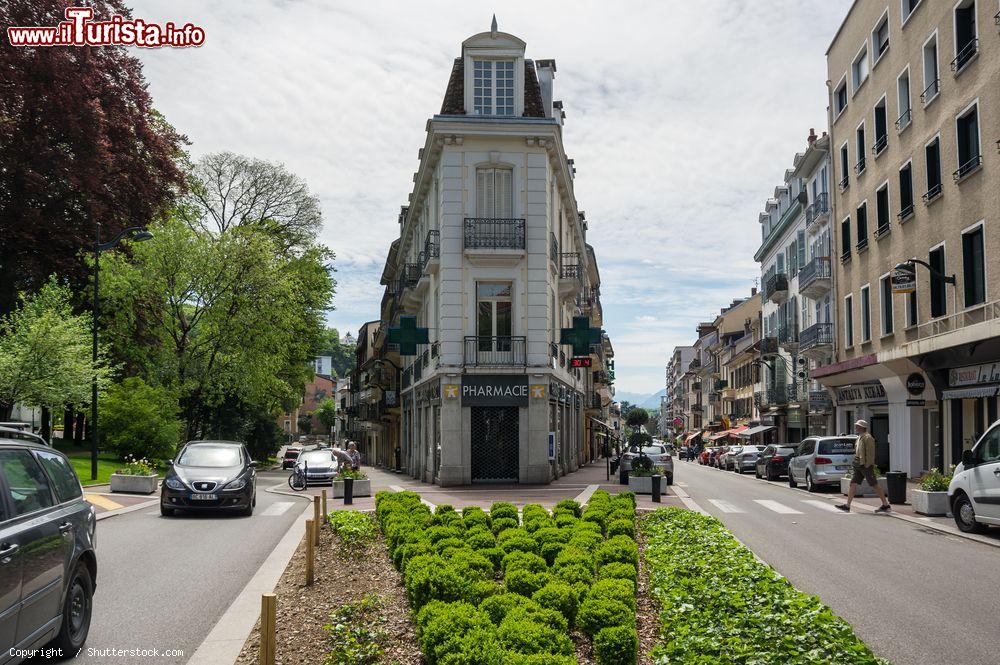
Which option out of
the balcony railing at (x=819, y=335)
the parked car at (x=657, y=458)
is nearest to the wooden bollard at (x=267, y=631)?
the parked car at (x=657, y=458)

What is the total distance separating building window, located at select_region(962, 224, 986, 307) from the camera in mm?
23391

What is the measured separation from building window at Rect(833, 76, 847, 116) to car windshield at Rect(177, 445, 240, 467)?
2854 cm

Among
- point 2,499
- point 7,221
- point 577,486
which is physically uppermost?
point 7,221

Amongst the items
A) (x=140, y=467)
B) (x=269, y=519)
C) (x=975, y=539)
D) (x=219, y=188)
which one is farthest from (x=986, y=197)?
(x=219, y=188)

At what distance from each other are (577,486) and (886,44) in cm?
1868

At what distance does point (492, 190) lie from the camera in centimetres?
2900

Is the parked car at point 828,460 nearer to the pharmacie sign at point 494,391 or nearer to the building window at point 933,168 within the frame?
the building window at point 933,168

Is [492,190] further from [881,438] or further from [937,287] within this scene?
[881,438]

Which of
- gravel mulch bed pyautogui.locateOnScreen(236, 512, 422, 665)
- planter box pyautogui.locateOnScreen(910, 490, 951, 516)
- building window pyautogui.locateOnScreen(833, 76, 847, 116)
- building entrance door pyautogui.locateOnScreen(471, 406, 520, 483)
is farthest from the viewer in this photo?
building window pyautogui.locateOnScreen(833, 76, 847, 116)

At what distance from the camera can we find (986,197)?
899 inches

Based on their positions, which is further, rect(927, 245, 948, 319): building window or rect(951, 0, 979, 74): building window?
rect(927, 245, 948, 319): building window

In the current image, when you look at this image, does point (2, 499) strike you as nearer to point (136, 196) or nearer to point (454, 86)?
point (454, 86)

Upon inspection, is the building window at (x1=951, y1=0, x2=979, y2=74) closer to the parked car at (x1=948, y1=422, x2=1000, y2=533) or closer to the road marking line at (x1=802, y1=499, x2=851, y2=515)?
the road marking line at (x1=802, y1=499, x2=851, y2=515)

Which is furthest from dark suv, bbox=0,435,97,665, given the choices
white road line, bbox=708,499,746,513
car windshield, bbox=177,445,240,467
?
white road line, bbox=708,499,746,513
